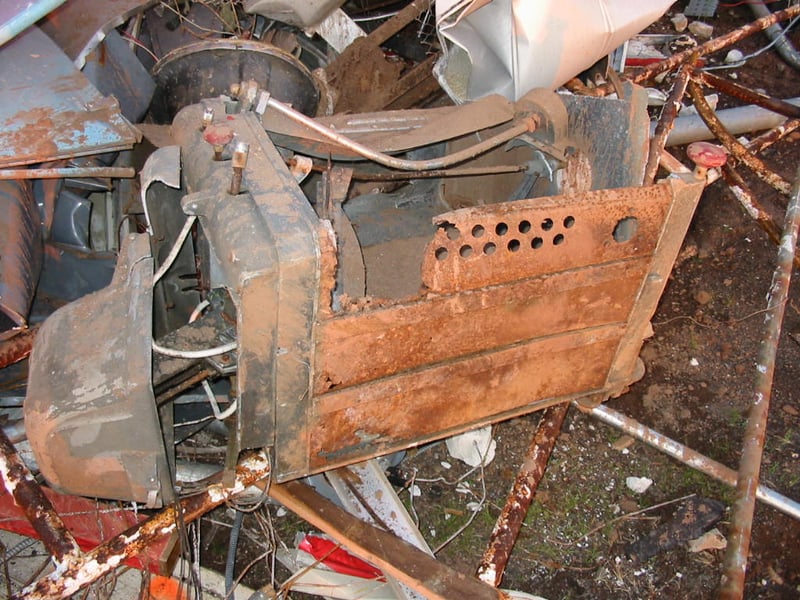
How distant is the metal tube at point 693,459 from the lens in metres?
2.85

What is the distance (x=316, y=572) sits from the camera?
9.20ft

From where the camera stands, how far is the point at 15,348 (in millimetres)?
2508

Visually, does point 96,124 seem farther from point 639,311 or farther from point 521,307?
point 639,311

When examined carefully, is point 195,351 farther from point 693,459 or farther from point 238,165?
point 693,459

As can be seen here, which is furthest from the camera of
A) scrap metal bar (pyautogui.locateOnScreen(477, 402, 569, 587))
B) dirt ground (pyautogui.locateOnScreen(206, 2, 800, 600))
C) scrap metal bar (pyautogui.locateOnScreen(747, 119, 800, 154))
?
scrap metal bar (pyautogui.locateOnScreen(747, 119, 800, 154))

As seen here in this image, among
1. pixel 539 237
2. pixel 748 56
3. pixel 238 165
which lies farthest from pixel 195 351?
pixel 748 56

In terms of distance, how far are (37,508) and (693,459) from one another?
7.95 ft

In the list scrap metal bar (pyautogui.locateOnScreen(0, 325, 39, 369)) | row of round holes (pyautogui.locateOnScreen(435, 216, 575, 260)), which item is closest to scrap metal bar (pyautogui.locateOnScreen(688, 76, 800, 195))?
row of round holes (pyautogui.locateOnScreen(435, 216, 575, 260))

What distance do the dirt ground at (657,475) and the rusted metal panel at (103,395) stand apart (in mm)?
1163

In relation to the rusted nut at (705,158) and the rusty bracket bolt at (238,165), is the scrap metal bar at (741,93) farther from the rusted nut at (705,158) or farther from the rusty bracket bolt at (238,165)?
the rusty bracket bolt at (238,165)

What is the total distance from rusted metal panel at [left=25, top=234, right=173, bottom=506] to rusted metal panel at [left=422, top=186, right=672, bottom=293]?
0.85 metres

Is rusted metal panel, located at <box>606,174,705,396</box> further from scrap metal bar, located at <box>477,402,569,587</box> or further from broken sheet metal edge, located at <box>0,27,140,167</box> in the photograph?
broken sheet metal edge, located at <box>0,27,140,167</box>

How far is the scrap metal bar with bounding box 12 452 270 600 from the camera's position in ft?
6.41

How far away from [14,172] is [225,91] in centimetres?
107
